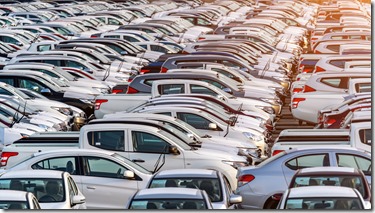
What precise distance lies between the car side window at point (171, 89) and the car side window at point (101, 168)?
8873mm

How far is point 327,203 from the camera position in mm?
12953

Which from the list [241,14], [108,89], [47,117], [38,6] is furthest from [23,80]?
[38,6]

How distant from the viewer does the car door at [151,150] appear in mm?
18734

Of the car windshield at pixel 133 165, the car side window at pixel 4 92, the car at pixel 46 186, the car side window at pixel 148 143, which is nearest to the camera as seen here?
the car at pixel 46 186

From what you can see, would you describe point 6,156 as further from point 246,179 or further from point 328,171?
point 328,171

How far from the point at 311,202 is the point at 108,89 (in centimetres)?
1720

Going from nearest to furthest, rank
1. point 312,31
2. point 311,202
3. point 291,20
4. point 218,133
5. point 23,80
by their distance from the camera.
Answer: point 311,202 < point 218,133 < point 23,80 < point 312,31 < point 291,20

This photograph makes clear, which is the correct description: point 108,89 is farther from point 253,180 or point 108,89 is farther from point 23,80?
point 253,180

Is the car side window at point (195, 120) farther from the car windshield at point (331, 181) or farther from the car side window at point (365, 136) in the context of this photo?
the car windshield at point (331, 181)

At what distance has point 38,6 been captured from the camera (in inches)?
2638

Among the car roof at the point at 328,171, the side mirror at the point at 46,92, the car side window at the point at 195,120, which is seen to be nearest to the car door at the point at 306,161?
the car roof at the point at 328,171

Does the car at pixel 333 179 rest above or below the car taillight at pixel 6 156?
above

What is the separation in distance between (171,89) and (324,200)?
13416 millimetres

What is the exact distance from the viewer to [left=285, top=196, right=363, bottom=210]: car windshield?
12898mm
